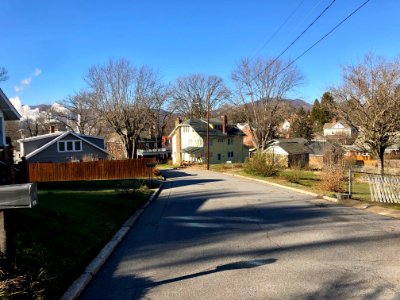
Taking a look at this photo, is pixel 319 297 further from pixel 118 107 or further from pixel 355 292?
pixel 118 107

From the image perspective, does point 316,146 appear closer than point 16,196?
No

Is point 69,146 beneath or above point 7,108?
beneath

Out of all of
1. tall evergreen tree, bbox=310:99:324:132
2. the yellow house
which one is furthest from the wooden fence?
tall evergreen tree, bbox=310:99:324:132

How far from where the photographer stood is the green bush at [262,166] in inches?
1307

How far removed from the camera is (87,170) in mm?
35250

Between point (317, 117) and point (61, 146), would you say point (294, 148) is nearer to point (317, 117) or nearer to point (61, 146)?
point (61, 146)

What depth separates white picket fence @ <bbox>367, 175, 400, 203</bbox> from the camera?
578 inches

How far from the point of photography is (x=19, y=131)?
96.0 meters

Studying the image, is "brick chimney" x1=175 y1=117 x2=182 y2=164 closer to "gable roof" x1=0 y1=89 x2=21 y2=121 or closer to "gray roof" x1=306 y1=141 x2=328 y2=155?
"gray roof" x1=306 y1=141 x2=328 y2=155

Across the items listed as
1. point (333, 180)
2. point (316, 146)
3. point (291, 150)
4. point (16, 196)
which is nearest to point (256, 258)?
point (16, 196)

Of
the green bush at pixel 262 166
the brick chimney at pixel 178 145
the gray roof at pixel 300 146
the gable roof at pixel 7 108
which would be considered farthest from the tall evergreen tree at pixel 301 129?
the gable roof at pixel 7 108

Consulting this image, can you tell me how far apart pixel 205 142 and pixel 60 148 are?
2826 cm

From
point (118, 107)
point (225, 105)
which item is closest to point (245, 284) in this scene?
point (118, 107)

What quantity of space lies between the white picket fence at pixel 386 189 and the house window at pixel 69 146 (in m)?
34.9
